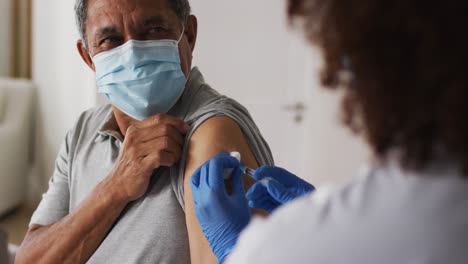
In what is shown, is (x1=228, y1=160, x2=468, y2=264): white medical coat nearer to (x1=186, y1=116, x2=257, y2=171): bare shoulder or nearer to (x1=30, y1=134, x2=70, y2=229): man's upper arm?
(x1=186, y1=116, x2=257, y2=171): bare shoulder

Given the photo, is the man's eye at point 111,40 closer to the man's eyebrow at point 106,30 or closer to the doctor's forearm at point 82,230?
the man's eyebrow at point 106,30

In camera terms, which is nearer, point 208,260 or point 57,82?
point 208,260

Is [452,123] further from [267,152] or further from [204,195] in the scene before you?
[267,152]

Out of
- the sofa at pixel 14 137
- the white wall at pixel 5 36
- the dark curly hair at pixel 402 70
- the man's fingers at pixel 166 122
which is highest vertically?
the white wall at pixel 5 36

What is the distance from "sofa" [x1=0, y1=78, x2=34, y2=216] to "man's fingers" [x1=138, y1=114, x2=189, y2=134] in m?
3.12

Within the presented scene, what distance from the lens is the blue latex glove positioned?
1100 mm

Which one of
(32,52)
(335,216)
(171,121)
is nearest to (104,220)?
(171,121)

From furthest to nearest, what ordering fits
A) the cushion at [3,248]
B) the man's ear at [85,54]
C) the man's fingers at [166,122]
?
the man's ear at [85,54] < the man's fingers at [166,122] < the cushion at [3,248]

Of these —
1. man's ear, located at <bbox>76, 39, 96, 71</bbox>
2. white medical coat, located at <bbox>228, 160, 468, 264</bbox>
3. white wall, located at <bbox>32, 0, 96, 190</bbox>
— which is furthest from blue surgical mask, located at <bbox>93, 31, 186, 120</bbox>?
white wall, located at <bbox>32, 0, 96, 190</bbox>

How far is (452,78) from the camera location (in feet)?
1.92

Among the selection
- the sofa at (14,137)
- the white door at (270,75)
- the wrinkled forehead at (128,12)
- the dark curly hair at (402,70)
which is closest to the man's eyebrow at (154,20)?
the wrinkled forehead at (128,12)

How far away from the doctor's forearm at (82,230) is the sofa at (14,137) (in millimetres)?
2926

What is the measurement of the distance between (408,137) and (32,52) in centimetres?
468

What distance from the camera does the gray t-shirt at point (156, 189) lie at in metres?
1.33
